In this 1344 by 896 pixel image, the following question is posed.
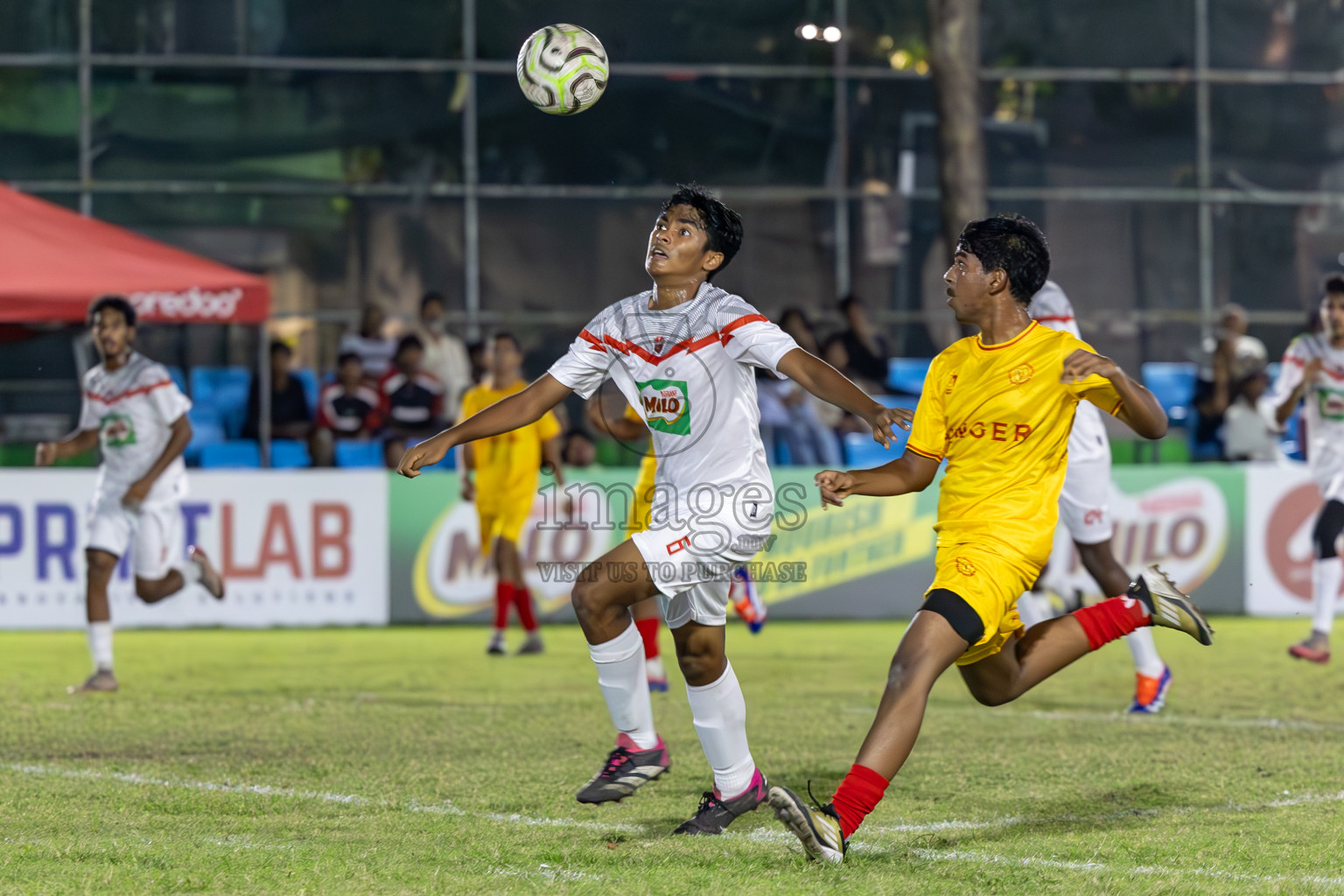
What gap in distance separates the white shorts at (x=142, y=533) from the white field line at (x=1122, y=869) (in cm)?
625

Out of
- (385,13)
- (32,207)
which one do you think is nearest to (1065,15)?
(385,13)

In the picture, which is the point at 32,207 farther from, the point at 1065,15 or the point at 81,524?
the point at 1065,15

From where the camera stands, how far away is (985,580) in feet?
17.2

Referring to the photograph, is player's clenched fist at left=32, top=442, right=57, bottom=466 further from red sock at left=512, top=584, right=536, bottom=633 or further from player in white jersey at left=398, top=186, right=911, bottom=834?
player in white jersey at left=398, top=186, right=911, bottom=834

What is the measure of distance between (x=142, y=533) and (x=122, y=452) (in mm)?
504

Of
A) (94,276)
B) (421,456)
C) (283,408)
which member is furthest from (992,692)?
(283,408)

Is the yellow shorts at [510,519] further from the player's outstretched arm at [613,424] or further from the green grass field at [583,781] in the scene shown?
the player's outstretched arm at [613,424]

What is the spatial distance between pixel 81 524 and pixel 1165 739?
9030 mm

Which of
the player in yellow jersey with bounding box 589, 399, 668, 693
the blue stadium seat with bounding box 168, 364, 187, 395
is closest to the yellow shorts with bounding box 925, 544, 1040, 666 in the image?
the player in yellow jersey with bounding box 589, 399, 668, 693

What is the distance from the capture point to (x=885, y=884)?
4730 mm

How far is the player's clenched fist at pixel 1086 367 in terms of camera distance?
17.1 ft

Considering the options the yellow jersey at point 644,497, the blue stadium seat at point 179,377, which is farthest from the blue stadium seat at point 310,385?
the yellow jersey at point 644,497

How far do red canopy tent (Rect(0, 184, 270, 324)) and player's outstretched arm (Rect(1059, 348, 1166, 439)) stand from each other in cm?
917

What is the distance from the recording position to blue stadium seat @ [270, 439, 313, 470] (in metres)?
16.0
